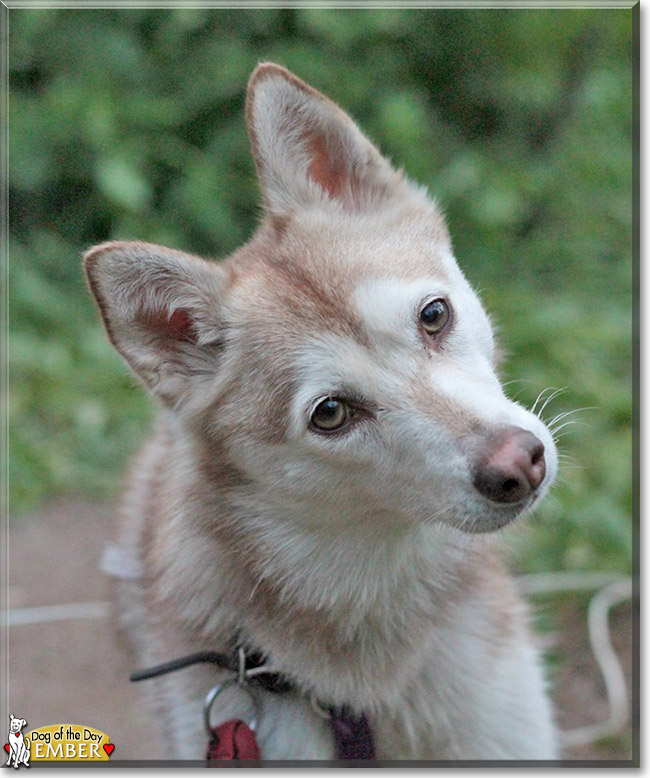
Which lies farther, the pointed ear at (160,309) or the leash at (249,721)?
the leash at (249,721)

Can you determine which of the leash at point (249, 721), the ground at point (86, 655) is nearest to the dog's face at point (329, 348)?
the leash at point (249, 721)

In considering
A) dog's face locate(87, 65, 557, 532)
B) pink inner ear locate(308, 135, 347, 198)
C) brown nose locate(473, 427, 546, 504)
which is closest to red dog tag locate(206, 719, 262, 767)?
dog's face locate(87, 65, 557, 532)

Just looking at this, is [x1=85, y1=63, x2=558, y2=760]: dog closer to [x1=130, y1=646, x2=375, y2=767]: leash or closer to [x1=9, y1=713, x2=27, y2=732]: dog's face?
[x1=130, y1=646, x2=375, y2=767]: leash

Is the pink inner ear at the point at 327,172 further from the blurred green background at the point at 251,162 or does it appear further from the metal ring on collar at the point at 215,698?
the blurred green background at the point at 251,162

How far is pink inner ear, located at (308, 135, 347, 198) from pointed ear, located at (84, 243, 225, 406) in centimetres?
45

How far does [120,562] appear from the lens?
3.13 metres

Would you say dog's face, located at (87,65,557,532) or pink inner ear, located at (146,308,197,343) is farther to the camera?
pink inner ear, located at (146,308,197,343)

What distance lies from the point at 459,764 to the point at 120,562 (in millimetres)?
1380

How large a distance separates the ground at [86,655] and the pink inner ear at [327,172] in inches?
75.8

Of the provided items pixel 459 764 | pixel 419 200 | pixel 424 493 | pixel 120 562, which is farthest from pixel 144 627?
pixel 419 200

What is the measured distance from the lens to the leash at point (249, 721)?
232 centimetres

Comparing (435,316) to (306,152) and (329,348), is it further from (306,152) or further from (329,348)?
(306,152)

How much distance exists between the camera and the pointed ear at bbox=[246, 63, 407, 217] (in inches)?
93.4

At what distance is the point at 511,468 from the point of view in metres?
1.95
